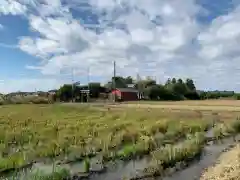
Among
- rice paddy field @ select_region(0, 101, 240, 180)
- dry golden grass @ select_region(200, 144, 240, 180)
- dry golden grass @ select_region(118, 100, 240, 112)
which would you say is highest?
dry golden grass @ select_region(118, 100, 240, 112)

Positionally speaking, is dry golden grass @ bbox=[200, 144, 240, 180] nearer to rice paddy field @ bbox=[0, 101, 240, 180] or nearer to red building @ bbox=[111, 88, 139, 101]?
rice paddy field @ bbox=[0, 101, 240, 180]

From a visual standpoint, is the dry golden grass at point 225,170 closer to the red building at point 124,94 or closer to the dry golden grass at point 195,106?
the dry golden grass at point 195,106

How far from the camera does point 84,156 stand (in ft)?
64.5

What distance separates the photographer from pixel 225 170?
639 inches

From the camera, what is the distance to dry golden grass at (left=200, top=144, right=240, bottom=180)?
15070 mm

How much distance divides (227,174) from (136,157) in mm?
5822

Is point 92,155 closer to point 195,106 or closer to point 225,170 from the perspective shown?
point 225,170

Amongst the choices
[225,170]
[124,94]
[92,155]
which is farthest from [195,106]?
[225,170]

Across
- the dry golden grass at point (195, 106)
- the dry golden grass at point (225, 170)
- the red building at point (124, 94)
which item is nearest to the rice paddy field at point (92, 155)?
the dry golden grass at point (225, 170)

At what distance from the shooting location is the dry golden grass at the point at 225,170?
49.4ft

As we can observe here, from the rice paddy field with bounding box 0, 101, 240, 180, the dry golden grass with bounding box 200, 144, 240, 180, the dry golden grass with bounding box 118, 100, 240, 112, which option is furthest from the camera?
the dry golden grass with bounding box 118, 100, 240, 112

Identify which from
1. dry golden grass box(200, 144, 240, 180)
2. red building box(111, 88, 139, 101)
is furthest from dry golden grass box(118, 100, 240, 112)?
dry golden grass box(200, 144, 240, 180)

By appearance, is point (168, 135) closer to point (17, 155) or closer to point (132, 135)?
point (132, 135)

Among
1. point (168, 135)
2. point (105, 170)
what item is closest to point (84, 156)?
point (105, 170)
